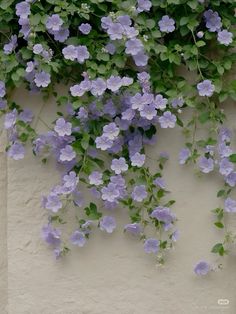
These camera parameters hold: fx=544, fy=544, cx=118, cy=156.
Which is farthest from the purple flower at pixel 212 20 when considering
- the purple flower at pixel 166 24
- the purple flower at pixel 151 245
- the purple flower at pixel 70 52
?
the purple flower at pixel 151 245

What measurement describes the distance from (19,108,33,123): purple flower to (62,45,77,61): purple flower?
0.32 meters

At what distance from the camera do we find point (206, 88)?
2217 millimetres

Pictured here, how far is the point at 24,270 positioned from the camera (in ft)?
7.82

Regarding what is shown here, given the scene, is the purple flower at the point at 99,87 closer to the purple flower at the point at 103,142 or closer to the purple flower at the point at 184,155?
the purple flower at the point at 103,142

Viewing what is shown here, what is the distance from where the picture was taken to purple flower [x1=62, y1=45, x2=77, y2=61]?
2.18 meters

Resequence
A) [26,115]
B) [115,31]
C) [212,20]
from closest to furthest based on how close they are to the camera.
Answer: [115,31]
[212,20]
[26,115]

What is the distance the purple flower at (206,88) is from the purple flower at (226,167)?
0.28 meters

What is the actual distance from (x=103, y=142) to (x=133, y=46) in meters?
0.40

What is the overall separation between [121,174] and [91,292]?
0.54 metres

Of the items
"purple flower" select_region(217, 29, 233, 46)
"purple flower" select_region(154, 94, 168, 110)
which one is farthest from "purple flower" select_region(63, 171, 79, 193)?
"purple flower" select_region(217, 29, 233, 46)

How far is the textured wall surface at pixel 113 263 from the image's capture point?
235 cm

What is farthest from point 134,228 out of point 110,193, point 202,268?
point 202,268

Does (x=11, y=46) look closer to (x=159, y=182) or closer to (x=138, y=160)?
(x=138, y=160)

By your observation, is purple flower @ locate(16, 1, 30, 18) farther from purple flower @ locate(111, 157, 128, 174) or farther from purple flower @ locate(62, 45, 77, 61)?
purple flower @ locate(111, 157, 128, 174)
